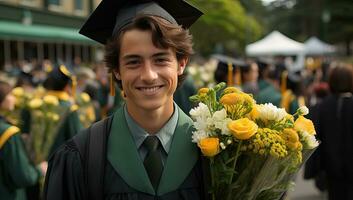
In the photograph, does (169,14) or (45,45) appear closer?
(169,14)

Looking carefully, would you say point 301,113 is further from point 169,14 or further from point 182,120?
point 169,14

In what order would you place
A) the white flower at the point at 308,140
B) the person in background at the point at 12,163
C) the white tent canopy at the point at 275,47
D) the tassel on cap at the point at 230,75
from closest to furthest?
the white flower at the point at 308,140
the person in background at the point at 12,163
the tassel on cap at the point at 230,75
the white tent canopy at the point at 275,47

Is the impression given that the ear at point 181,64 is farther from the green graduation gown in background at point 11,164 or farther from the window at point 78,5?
the window at point 78,5

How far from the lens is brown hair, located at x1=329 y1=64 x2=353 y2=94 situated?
4.93 meters

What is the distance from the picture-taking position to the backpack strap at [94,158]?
201 cm

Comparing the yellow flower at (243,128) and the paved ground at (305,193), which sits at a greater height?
the yellow flower at (243,128)

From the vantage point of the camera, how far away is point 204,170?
80.0 inches

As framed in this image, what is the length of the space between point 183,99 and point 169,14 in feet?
13.1

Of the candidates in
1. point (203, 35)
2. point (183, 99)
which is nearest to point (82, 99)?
point (183, 99)

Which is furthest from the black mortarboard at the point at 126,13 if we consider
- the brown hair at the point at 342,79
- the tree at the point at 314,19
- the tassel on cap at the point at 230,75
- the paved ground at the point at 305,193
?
the tree at the point at 314,19

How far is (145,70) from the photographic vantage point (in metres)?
1.99

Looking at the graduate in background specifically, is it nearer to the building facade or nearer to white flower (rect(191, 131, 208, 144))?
white flower (rect(191, 131, 208, 144))

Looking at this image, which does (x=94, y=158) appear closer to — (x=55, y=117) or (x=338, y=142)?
(x=55, y=117)

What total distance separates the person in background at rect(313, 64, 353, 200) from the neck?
127 inches
